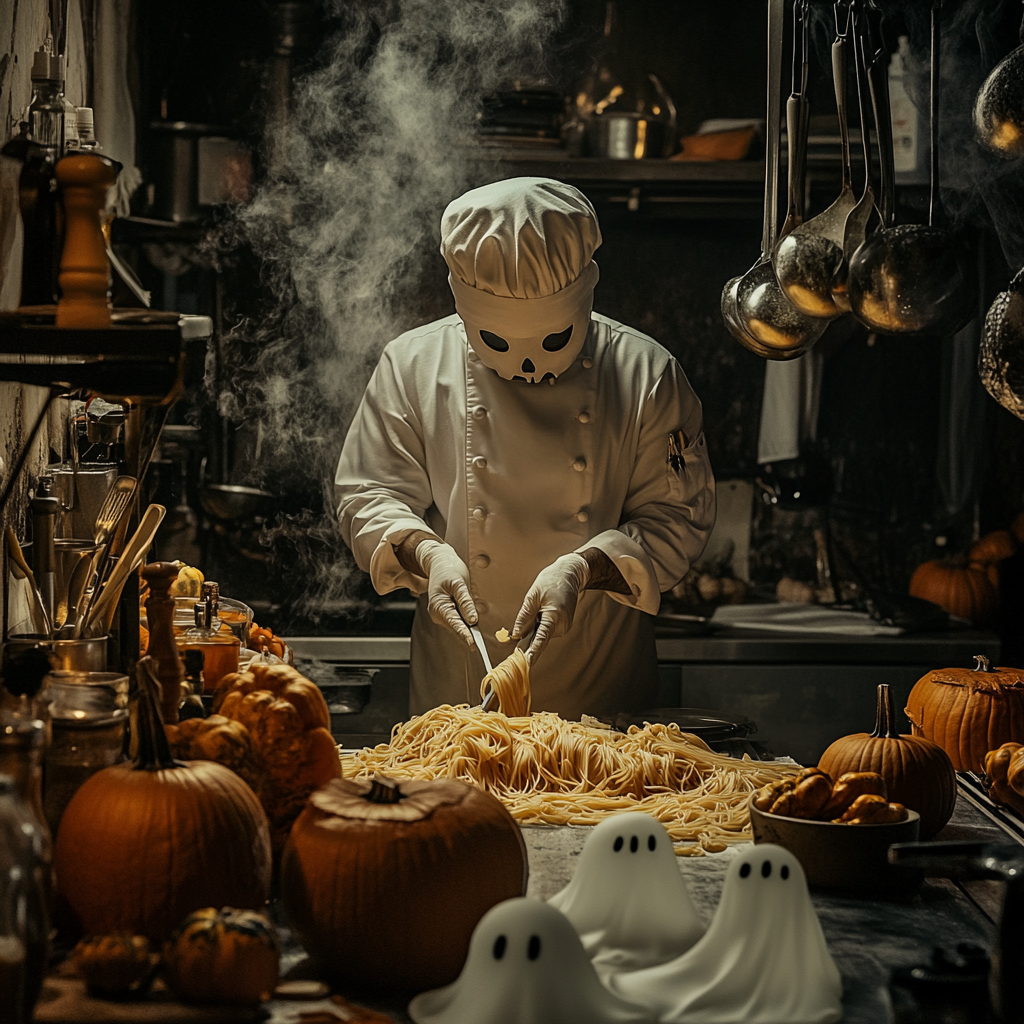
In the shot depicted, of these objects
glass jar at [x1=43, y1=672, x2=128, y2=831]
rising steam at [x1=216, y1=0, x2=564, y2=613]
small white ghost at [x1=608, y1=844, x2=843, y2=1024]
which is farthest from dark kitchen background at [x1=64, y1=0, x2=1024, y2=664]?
small white ghost at [x1=608, y1=844, x2=843, y2=1024]

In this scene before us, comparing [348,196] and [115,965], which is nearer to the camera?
[115,965]

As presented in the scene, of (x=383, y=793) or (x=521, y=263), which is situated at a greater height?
(x=521, y=263)

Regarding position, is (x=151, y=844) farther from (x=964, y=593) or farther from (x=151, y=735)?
(x=964, y=593)

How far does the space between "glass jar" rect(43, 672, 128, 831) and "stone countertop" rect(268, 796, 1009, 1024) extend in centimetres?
31

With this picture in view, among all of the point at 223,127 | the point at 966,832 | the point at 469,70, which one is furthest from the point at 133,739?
the point at 469,70

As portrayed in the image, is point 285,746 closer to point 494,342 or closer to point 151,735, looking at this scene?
point 151,735

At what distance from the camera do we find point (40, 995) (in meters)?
1.20

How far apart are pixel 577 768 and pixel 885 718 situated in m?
0.54

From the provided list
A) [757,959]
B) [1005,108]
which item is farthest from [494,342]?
[757,959]

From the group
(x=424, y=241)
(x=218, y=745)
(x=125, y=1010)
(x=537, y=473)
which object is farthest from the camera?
(x=424, y=241)

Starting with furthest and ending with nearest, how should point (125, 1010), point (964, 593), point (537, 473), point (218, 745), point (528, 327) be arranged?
point (964, 593) → point (537, 473) → point (528, 327) → point (218, 745) → point (125, 1010)

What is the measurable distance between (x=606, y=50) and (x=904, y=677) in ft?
8.69

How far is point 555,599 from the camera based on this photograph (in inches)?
121

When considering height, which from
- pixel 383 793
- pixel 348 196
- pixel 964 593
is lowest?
pixel 964 593
